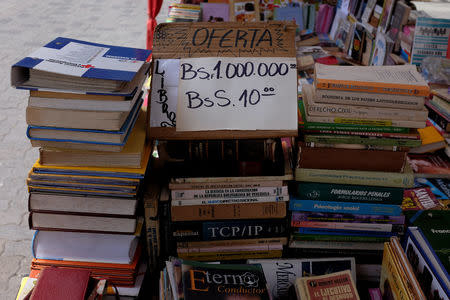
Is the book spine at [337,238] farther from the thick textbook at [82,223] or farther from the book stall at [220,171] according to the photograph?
the thick textbook at [82,223]

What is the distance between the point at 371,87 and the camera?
175 centimetres

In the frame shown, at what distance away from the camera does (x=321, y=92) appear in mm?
1779

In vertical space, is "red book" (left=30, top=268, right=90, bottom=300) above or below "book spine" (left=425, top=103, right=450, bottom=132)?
below

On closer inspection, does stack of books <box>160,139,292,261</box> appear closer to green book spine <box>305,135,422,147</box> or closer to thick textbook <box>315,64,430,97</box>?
green book spine <box>305,135,422,147</box>

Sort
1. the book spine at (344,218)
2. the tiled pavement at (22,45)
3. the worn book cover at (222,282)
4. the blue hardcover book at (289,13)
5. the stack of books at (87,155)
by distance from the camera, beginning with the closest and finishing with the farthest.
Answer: the worn book cover at (222,282) → the stack of books at (87,155) → the book spine at (344,218) → the tiled pavement at (22,45) → the blue hardcover book at (289,13)

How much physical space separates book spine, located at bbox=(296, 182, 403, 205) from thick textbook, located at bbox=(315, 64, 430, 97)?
0.44 meters

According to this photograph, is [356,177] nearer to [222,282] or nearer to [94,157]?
[222,282]

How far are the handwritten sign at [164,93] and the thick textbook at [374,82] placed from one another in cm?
61

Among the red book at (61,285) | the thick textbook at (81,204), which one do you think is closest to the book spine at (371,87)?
the thick textbook at (81,204)

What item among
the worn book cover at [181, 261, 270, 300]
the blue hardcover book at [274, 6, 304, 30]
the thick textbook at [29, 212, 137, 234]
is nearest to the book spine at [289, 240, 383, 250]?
the worn book cover at [181, 261, 270, 300]

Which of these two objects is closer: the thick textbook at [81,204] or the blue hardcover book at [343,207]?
the thick textbook at [81,204]

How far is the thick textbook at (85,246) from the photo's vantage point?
1.85 meters

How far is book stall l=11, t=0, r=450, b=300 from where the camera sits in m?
1.61

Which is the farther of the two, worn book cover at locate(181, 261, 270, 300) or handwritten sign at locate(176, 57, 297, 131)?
handwritten sign at locate(176, 57, 297, 131)
